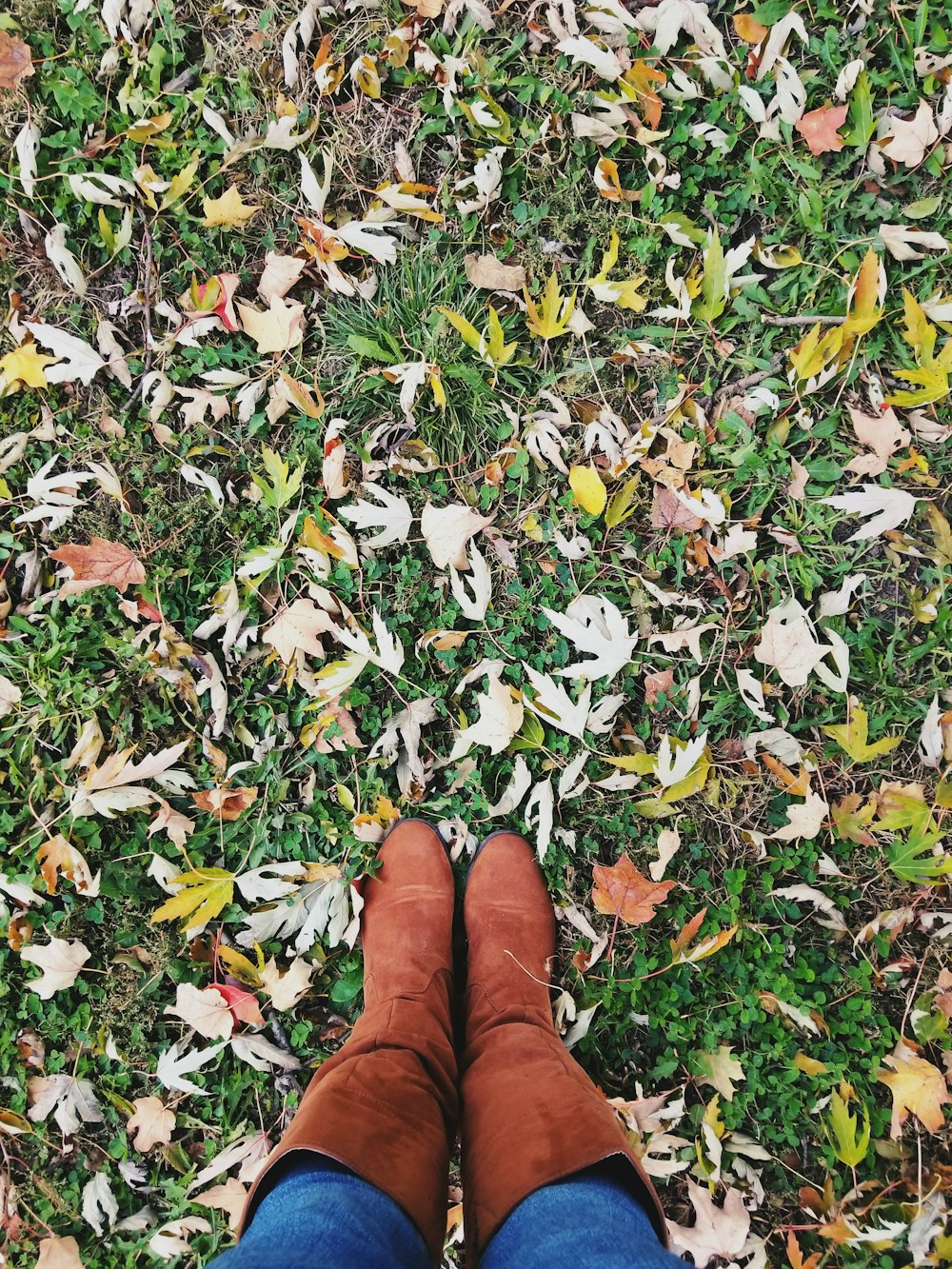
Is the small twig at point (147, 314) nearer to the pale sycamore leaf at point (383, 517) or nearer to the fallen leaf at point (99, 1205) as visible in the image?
the pale sycamore leaf at point (383, 517)

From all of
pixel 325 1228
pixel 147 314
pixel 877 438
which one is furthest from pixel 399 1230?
pixel 147 314

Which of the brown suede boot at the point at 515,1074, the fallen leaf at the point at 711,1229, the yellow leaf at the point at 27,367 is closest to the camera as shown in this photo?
the brown suede boot at the point at 515,1074

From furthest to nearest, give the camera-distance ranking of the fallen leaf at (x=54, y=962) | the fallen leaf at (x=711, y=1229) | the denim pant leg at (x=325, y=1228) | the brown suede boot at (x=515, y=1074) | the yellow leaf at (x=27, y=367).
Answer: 1. the yellow leaf at (x=27, y=367)
2. the fallen leaf at (x=54, y=962)
3. the fallen leaf at (x=711, y=1229)
4. the brown suede boot at (x=515, y=1074)
5. the denim pant leg at (x=325, y=1228)

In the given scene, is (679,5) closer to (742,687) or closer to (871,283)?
(871,283)

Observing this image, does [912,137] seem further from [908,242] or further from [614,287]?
[614,287]

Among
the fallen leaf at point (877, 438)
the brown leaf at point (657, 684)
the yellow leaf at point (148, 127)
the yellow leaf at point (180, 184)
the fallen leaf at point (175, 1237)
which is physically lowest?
the fallen leaf at point (175, 1237)

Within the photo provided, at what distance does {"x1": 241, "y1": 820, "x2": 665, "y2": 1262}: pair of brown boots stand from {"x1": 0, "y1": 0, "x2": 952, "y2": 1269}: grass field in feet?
0.35

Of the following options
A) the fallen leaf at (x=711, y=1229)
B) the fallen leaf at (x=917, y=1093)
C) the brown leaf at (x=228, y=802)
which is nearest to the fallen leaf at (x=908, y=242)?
the fallen leaf at (x=917, y=1093)

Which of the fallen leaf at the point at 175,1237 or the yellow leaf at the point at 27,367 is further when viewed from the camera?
the yellow leaf at the point at 27,367

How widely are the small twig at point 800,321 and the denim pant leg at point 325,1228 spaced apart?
2174 millimetres

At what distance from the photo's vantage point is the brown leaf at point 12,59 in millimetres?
2023

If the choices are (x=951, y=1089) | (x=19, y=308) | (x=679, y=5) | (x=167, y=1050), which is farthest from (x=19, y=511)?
(x=951, y=1089)

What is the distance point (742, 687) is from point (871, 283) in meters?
1.11

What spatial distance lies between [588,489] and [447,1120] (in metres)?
1.52
